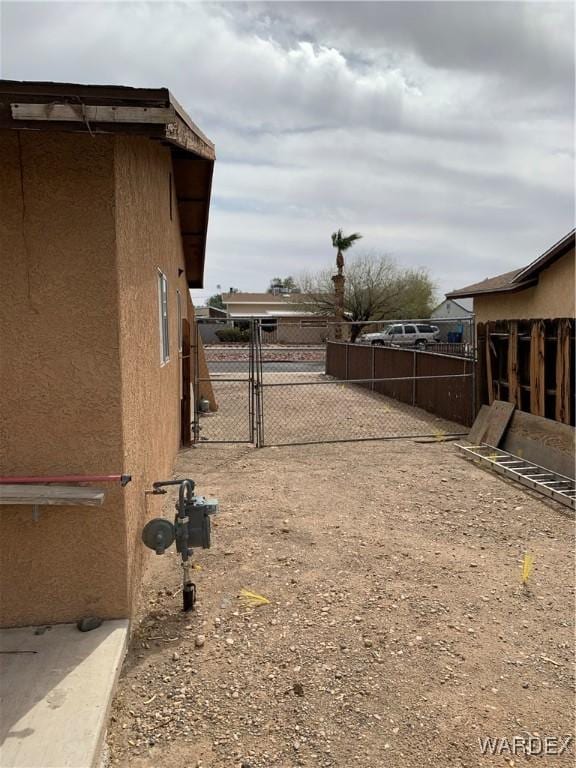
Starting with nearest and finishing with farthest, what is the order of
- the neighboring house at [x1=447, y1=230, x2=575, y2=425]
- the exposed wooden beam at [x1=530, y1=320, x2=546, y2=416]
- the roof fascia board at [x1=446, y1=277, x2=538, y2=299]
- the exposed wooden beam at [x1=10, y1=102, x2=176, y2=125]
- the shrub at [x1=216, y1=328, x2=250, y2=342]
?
1. the exposed wooden beam at [x1=10, y1=102, x2=176, y2=125]
2. the neighboring house at [x1=447, y1=230, x2=575, y2=425]
3. the exposed wooden beam at [x1=530, y1=320, x2=546, y2=416]
4. the roof fascia board at [x1=446, y1=277, x2=538, y2=299]
5. the shrub at [x1=216, y1=328, x2=250, y2=342]

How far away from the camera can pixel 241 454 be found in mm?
8781

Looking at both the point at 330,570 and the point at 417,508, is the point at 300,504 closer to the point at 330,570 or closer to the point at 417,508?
the point at 417,508

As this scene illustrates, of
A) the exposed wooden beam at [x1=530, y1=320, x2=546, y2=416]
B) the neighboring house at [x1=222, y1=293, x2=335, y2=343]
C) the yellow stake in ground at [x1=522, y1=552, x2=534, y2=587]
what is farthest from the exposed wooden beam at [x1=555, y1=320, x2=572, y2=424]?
the neighboring house at [x1=222, y1=293, x2=335, y2=343]

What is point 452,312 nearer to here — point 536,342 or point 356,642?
point 536,342

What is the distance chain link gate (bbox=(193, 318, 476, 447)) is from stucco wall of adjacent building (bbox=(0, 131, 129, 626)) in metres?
5.70

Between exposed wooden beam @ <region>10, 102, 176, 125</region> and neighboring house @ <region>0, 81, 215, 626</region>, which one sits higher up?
exposed wooden beam @ <region>10, 102, 176, 125</region>

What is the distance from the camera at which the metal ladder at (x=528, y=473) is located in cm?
648

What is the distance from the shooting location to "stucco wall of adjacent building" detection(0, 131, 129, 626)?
3.16 metres

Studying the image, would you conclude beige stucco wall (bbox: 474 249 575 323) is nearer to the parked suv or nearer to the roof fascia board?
the roof fascia board

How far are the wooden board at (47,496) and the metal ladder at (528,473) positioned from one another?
5212mm

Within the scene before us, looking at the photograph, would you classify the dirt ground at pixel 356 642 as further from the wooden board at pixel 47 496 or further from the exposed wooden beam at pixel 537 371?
the exposed wooden beam at pixel 537 371

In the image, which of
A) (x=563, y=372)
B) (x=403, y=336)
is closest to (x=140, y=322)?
(x=563, y=372)

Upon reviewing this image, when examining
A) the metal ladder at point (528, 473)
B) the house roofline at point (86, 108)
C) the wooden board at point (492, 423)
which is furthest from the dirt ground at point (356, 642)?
the house roofline at point (86, 108)

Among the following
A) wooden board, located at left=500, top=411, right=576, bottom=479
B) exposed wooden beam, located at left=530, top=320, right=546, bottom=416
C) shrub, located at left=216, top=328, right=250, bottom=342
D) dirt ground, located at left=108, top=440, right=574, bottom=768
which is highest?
shrub, located at left=216, top=328, right=250, bottom=342
